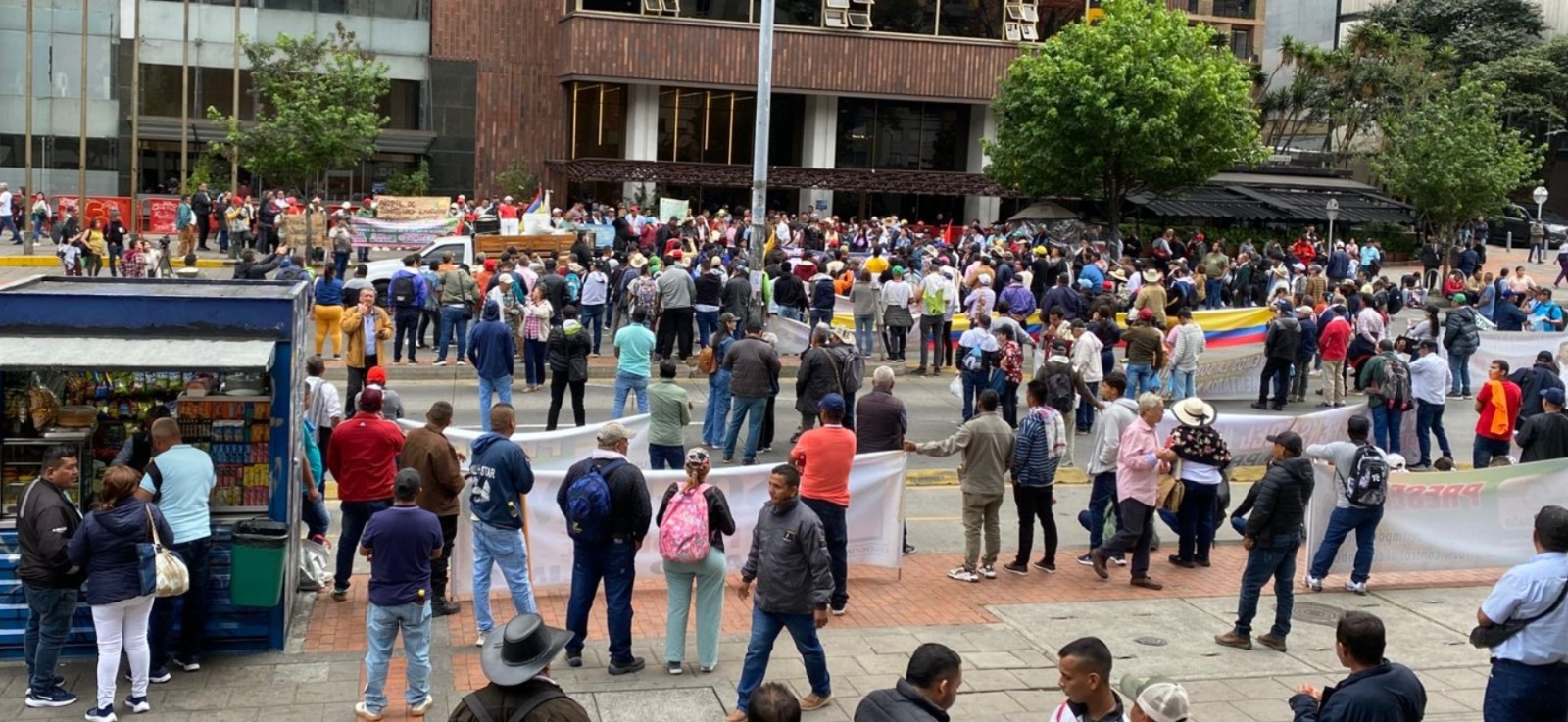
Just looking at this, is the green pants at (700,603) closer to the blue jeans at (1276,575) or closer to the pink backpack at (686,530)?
the pink backpack at (686,530)

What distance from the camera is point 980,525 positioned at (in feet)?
40.7

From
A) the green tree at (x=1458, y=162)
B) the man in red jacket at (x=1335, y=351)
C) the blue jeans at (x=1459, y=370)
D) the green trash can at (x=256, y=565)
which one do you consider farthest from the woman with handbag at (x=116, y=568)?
the green tree at (x=1458, y=162)

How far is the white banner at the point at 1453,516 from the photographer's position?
12.7 m

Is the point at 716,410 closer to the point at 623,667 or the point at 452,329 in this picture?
the point at 452,329

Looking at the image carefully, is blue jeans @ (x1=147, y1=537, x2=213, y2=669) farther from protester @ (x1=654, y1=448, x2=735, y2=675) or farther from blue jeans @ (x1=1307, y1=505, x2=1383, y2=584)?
blue jeans @ (x1=1307, y1=505, x2=1383, y2=584)

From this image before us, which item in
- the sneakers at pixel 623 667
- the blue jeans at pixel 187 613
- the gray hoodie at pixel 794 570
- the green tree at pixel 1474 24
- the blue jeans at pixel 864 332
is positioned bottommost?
the sneakers at pixel 623 667

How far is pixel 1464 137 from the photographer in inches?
1609

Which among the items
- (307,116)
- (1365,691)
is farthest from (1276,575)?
(307,116)

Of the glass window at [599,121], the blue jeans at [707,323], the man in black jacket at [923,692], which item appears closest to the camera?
the man in black jacket at [923,692]

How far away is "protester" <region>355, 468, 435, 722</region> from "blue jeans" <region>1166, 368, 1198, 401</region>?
1341 centimetres

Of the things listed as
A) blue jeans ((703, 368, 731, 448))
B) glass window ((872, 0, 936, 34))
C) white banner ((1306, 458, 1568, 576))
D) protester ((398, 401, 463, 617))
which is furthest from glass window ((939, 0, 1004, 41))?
protester ((398, 401, 463, 617))

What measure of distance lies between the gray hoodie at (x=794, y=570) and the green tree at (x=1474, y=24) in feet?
200

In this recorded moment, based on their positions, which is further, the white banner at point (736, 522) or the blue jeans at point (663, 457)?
the blue jeans at point (663, 457)

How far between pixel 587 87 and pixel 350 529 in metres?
38.8
